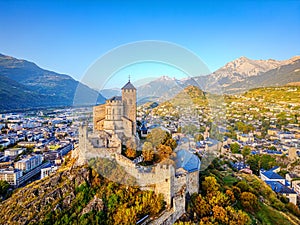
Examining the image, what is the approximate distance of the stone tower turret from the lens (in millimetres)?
13820

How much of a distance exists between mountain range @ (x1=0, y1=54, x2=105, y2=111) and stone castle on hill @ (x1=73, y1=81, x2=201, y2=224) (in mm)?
73419

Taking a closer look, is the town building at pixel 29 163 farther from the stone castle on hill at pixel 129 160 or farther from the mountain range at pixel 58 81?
the mountain range at pixel 58 81

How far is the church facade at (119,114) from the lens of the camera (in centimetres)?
1340

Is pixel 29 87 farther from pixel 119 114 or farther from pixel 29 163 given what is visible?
pixel 119 114

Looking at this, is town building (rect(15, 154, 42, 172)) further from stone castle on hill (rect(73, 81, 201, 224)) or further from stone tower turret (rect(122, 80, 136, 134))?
stone tower turret (rect(122, 80, 136, 134))

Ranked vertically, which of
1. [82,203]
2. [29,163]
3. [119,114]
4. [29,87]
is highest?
[29,87]

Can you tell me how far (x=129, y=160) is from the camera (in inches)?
464

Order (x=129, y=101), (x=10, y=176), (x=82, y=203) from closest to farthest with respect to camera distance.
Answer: (x=82, y=203) < (x=129, y=101) < (x=10, y=176)

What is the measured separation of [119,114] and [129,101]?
3.18 ft

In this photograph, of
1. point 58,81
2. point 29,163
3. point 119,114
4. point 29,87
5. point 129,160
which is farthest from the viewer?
point 58,81


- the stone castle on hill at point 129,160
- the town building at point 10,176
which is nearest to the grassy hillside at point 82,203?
the stone castle on hill at point 129,160

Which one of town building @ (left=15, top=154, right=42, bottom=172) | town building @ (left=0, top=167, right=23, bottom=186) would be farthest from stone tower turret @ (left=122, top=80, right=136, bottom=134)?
town building @ (left=15, top=154, right=42, bottom=172)

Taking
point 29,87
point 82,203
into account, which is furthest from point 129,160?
point 29,87

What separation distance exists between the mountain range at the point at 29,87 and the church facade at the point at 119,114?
72776 mm
